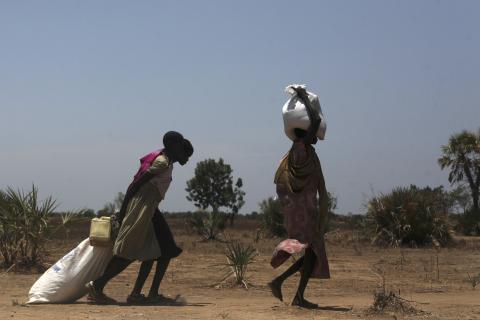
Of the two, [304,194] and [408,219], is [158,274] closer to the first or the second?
[304,194]

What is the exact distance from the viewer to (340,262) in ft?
53.4

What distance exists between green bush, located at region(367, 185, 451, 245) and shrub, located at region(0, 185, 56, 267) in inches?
451

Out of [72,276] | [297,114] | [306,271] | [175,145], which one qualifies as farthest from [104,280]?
[297,114]

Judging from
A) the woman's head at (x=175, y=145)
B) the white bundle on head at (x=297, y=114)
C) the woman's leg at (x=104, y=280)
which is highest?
the white bundle on head at (x=297, y=114)

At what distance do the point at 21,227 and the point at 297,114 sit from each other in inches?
286

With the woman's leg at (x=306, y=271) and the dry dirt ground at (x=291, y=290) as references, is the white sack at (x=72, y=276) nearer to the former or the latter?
the dry dirt ground at (x=291, y=290)

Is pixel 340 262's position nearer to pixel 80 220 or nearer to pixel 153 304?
pixel 80 220

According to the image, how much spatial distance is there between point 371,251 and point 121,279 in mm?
9322

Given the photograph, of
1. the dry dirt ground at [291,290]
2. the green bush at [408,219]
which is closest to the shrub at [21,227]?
the dry dirt ground at [291,290]

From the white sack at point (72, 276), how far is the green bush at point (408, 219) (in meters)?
14.4

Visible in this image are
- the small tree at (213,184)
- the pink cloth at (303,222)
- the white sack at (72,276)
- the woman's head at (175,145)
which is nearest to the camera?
the pink cloth at (303,222)

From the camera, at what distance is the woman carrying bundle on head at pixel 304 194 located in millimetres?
7754

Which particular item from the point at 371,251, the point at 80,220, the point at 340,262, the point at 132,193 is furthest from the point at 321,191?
the point at 371,251

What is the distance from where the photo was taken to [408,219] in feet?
72.5
